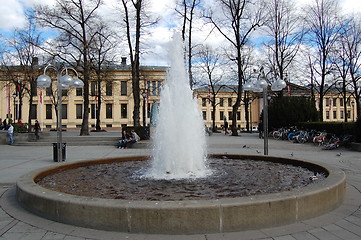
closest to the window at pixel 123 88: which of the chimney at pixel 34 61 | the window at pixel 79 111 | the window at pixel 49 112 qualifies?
the window at pixel 79 111

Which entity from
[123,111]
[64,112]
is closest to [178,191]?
[123,111]

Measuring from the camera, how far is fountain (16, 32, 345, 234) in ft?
13.8

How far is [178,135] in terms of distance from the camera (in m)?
8.79

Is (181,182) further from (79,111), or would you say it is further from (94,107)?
(79,111)

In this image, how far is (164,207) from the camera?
13.7 ft

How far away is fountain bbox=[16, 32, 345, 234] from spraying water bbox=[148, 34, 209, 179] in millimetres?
28

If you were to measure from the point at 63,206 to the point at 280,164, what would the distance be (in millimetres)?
7580

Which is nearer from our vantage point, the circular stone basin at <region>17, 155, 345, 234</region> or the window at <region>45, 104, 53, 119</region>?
the circular stone basin at <region>17, 155, 345, 234</region>

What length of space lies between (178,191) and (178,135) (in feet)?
8.73

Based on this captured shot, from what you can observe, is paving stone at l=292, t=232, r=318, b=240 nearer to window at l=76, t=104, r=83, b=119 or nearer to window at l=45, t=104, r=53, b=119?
window at l=76, t=104, r=83, b=119

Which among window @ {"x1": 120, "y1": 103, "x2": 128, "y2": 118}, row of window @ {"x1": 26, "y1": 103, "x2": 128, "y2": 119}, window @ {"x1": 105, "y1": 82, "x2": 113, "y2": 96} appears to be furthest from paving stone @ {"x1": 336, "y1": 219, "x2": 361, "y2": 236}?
window @ {"x1": 120, "y1": 103, "x2": 128, "y2": 118}

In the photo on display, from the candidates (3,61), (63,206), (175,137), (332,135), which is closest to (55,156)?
(175,137)

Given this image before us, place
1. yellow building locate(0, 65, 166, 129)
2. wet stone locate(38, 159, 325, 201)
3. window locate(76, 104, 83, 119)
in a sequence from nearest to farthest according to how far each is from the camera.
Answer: wet stone locate(38, 159, 325, 201)
yellow building locate(0, 65, 166, 129)
window locate(76, 104, 83, 119)

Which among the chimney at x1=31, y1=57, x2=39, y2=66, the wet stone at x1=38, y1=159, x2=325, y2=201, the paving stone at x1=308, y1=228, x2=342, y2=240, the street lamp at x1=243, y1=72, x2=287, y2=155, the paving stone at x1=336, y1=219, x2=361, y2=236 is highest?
the chimney at x1=31, y1=57, x2=39, y2=66
